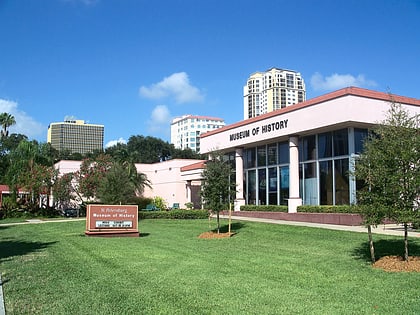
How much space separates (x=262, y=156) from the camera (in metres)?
31.4

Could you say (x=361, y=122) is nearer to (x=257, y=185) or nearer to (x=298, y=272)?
(x=257, y=185)

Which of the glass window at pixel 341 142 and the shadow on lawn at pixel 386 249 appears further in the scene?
the glass window at pixel 341 142

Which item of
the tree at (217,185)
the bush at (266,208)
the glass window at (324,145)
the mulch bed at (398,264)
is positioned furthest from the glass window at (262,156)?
the mulch bed at (398,264)

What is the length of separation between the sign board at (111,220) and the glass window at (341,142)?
39.6ft

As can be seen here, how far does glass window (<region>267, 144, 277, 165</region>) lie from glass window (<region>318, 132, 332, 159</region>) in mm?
4531

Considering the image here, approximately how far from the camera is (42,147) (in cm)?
4684

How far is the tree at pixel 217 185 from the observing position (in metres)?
19.2

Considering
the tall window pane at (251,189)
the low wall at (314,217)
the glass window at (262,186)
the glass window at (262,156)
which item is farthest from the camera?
the tall window pane at (251,189)

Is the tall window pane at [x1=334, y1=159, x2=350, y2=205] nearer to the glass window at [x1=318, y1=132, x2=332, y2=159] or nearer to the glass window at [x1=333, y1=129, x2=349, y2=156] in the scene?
the glass window at [x1=333, y1=129, x2=349, y2=156]

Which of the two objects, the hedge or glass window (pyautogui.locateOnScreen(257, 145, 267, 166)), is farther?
glass window (pyautogui.locateOnScreen(257, 145, 267, 166))

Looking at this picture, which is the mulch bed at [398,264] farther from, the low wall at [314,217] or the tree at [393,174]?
the low wall at [314,217]

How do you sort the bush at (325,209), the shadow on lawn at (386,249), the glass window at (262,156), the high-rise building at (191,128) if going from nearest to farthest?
the shadow on lawn at (386,249) → the bush at (325,209) → the glass window at (262,156) → the high-rise building at (191,128)

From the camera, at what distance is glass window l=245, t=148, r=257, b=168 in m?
32.4

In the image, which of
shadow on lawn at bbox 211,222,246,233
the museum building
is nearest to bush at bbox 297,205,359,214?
the museum building
